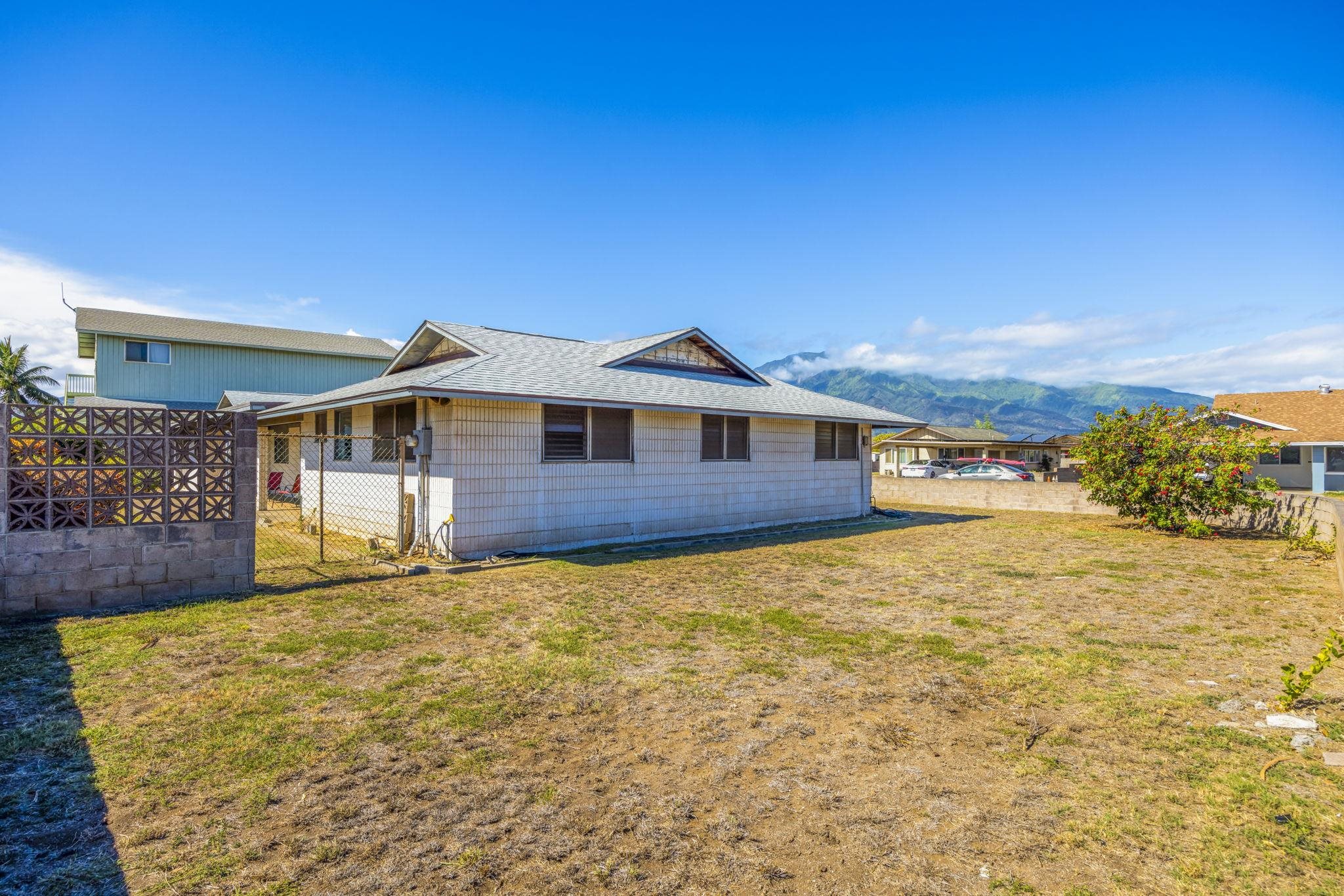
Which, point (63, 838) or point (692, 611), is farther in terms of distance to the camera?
point (692, 611)

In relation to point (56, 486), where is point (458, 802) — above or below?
below

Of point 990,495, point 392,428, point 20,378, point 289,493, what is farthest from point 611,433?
point 20,378

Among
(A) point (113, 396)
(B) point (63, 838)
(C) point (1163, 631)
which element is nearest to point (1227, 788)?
(C) point (1163, 631)

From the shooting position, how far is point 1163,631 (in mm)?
6797

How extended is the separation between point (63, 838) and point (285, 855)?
3.54ft

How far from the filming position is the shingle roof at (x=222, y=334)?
2694 centimetres

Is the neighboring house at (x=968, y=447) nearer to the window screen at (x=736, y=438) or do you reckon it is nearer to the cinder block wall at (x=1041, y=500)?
the cinder block wall at (x=1041, y=500)

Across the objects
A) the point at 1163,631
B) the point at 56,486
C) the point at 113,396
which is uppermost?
the point at 113,396

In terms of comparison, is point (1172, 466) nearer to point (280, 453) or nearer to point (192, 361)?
point (280, 453)

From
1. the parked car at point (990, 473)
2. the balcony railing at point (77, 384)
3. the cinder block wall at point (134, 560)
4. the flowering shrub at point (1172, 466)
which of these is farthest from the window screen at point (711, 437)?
the balcony railing at point (77, 384)

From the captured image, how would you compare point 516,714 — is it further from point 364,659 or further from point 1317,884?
point 1317,884

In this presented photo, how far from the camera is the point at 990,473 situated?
92.4 ft

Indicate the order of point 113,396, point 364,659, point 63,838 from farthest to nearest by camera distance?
point 113,396
point 364,659
point 63,838

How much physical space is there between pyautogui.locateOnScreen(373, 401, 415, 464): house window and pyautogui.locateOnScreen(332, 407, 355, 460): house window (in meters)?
1.10
